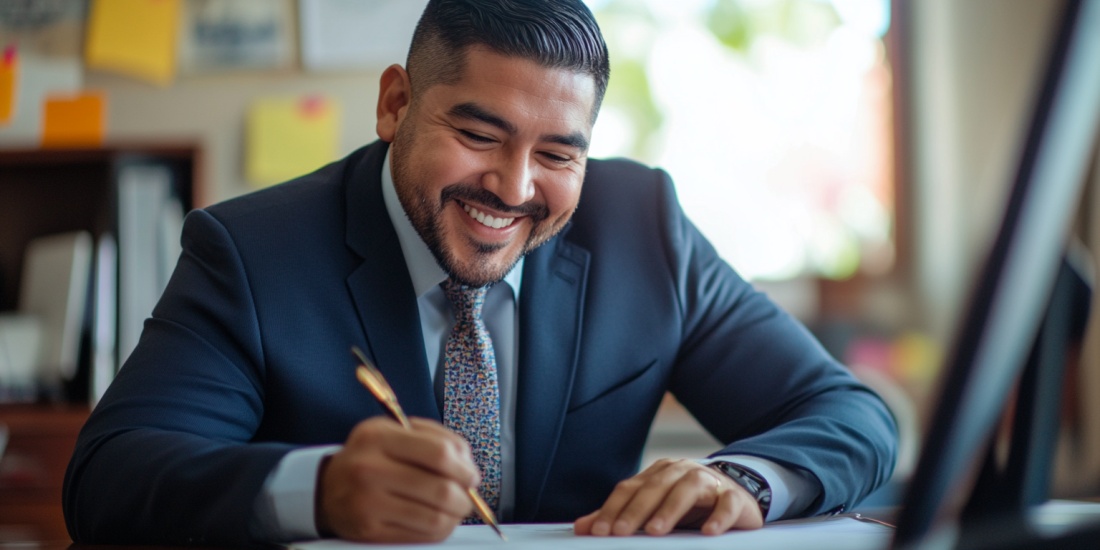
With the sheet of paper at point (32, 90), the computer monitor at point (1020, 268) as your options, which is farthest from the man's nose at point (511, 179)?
the sheet of paper at point (32, 90)

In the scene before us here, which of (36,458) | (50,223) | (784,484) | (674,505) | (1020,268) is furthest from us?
(50,223)

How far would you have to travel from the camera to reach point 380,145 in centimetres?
114

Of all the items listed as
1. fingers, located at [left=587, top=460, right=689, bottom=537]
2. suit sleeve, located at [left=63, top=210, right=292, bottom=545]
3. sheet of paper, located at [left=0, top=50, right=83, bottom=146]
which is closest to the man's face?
suit sleeve, located at [left=63, top=210, right=292, bottom=545]

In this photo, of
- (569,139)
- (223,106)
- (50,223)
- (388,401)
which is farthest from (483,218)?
(50,223)

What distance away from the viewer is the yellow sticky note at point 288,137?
1976 millimetres

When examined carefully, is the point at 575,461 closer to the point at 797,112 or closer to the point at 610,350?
the point at 610,350

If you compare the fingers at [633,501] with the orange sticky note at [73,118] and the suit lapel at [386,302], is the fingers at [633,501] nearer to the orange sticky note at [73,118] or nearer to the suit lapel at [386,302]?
the suit lapel at [386,302]

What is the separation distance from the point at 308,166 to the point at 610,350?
115 cm

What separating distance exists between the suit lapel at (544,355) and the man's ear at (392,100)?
9.8 inches

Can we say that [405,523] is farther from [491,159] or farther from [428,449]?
[491,159]

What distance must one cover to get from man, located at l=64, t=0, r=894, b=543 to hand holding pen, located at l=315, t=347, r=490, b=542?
1cm

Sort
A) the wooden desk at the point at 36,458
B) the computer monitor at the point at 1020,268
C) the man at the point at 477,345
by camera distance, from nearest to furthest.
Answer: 1. the computer monitor at the point at 1020,268
2. the man at the point at 477,345
3. the wooden desk at the point at 36,458

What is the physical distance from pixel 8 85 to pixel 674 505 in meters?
1.94

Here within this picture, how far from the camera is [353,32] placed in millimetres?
1968
